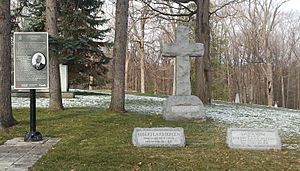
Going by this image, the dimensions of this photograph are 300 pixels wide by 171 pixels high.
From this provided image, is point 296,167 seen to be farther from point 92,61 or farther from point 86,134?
point 92,61

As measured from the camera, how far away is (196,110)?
1199cm

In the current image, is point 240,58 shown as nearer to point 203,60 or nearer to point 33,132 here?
point 203,60

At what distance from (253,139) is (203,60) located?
1077 centimetres

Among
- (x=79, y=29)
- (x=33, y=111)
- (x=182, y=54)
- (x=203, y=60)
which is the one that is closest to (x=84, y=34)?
(x=79, y=29)

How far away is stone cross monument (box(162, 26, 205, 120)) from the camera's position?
39.3ft

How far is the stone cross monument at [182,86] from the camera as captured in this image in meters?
12.0

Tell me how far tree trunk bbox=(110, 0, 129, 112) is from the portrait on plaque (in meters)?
4.54

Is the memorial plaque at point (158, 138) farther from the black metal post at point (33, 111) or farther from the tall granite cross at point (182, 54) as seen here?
the tall granite cross at point (182, 54)

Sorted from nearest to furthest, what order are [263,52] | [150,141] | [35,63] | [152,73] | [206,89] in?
[150,141], [35,63], [206,89], [263,52], [152,73]

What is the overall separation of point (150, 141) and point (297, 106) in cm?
5110

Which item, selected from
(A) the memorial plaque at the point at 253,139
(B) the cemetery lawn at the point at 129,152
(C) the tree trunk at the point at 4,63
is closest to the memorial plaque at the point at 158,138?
(B) the cemetery lawn at the point at 129,152

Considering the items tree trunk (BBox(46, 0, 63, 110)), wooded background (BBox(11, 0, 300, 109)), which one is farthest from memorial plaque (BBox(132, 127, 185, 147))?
wooded background (BBox(11, 0, 300, 109))

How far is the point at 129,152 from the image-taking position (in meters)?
7.14

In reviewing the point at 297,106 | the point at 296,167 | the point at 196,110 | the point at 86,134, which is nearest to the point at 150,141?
the point at 86,134
